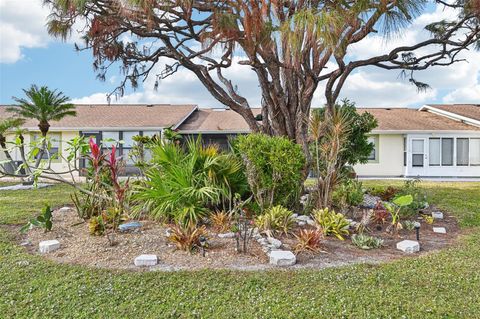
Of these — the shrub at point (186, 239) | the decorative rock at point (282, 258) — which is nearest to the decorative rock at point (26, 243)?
the shrub at point (186, 239)

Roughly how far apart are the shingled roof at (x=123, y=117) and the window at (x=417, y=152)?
11849 millimetres

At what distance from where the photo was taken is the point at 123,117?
1945 cm

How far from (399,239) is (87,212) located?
5480 mm

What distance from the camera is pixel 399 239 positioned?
18.8ft

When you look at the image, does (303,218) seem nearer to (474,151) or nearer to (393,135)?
(393,135)

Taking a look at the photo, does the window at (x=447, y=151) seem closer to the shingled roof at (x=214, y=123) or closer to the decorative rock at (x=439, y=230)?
the shingled roof at (x=214, y=123)

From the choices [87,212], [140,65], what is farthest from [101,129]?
[87,212]

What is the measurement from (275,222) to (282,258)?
135 centimetres

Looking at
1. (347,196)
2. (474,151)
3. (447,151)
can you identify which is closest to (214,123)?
(447,151)

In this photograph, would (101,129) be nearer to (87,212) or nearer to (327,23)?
(87,212)

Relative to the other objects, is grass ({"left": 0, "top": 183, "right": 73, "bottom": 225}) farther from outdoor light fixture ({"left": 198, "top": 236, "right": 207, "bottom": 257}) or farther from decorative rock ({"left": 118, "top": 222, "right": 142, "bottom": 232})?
outdoor light fixture ({"left": 198, "top": 236, "right": 207, "bottom": 257})

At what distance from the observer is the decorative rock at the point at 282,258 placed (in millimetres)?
4418

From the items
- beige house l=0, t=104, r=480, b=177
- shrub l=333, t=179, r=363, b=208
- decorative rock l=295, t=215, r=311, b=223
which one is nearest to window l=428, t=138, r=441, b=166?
beige house l=0, t=104, r=480, b=177

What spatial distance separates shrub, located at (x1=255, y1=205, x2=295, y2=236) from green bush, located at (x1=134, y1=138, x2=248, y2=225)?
0.91m
